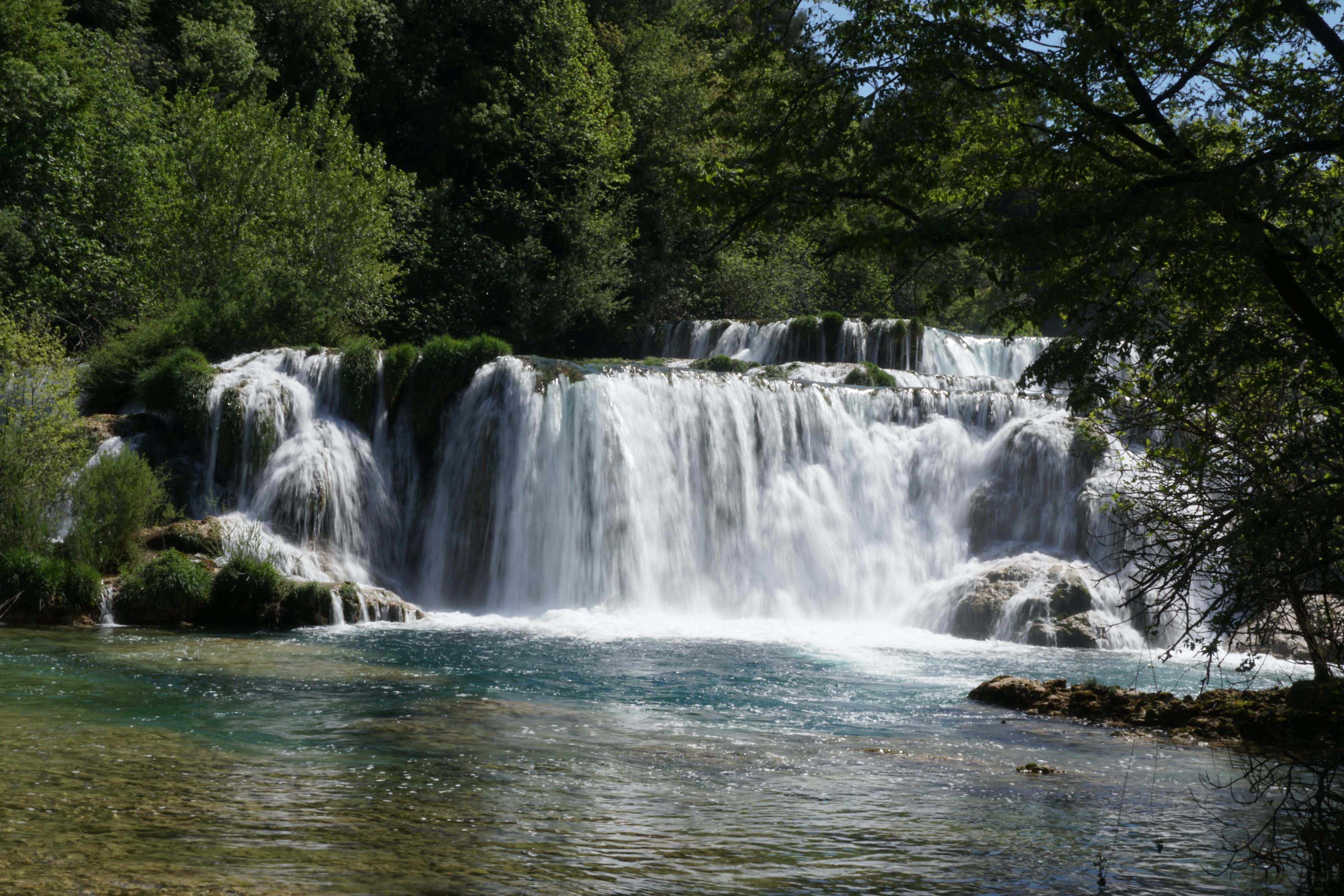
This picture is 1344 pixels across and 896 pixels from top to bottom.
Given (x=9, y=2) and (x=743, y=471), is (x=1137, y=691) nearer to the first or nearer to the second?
(x=743, y=471)

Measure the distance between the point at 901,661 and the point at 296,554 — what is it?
1167 cm

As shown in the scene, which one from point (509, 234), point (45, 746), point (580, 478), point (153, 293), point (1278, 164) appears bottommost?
point (45, 746)

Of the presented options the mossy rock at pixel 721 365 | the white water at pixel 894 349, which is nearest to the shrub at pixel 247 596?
the mossy rock at pixel 721 365

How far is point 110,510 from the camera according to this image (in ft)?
57.2

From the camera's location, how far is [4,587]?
1598 centimetres

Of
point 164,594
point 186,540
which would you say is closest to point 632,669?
point 164,594

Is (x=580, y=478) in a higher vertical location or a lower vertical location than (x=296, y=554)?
higher

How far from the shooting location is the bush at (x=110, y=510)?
17016mm

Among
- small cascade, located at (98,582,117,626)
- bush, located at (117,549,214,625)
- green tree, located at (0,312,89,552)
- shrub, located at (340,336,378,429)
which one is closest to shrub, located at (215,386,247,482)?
shrub, located at (340,336,378,429)

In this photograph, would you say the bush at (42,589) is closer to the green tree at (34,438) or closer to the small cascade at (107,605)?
the small cascade at (107,605)

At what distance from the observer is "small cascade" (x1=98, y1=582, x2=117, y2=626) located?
16422 mm

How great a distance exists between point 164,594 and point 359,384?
7.43 meters

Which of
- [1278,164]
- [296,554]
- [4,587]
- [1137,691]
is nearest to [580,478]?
[296,554]

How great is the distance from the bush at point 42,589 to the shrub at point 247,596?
177 centimetres
